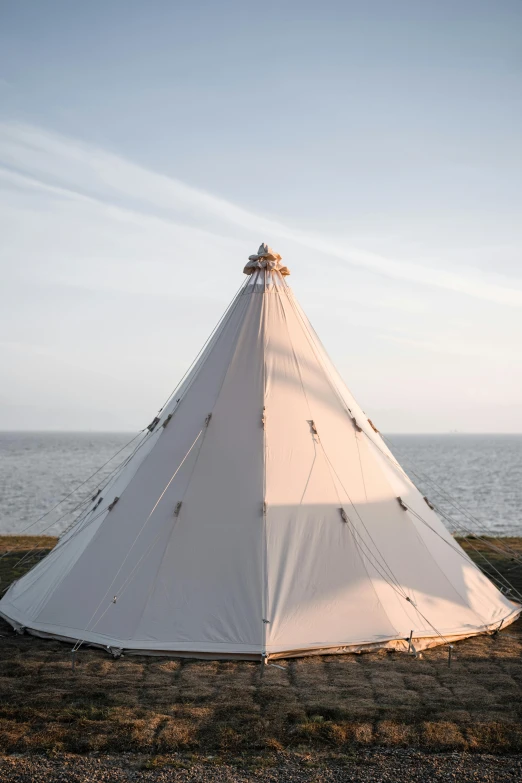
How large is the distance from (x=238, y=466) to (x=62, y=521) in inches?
832

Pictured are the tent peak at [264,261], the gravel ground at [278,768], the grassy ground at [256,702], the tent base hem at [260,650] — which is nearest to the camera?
the gravel ground at [278,768]

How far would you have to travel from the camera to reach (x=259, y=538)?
31.7 feet

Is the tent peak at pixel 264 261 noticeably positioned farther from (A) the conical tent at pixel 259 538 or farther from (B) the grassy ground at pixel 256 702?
(B) the grassy ground at pixel 256 702

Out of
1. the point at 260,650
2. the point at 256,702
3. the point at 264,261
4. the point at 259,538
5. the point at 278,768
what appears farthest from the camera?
the point at 264,261

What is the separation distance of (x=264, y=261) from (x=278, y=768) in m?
8.56

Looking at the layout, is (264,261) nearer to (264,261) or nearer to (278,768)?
(264,261)

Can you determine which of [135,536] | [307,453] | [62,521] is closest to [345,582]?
[307,453]

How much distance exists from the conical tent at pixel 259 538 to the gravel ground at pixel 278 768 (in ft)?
8.58

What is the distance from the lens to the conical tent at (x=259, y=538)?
9.18 meters

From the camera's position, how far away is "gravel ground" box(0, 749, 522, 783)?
227 inches

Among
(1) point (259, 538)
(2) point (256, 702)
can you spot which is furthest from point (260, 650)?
(1) point (259, 538)

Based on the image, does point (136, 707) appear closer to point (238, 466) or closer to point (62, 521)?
point (238, 466)

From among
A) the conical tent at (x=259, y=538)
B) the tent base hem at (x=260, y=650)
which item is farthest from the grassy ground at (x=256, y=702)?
the conical tent at (x=259, y=538)

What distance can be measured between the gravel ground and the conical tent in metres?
2.62
